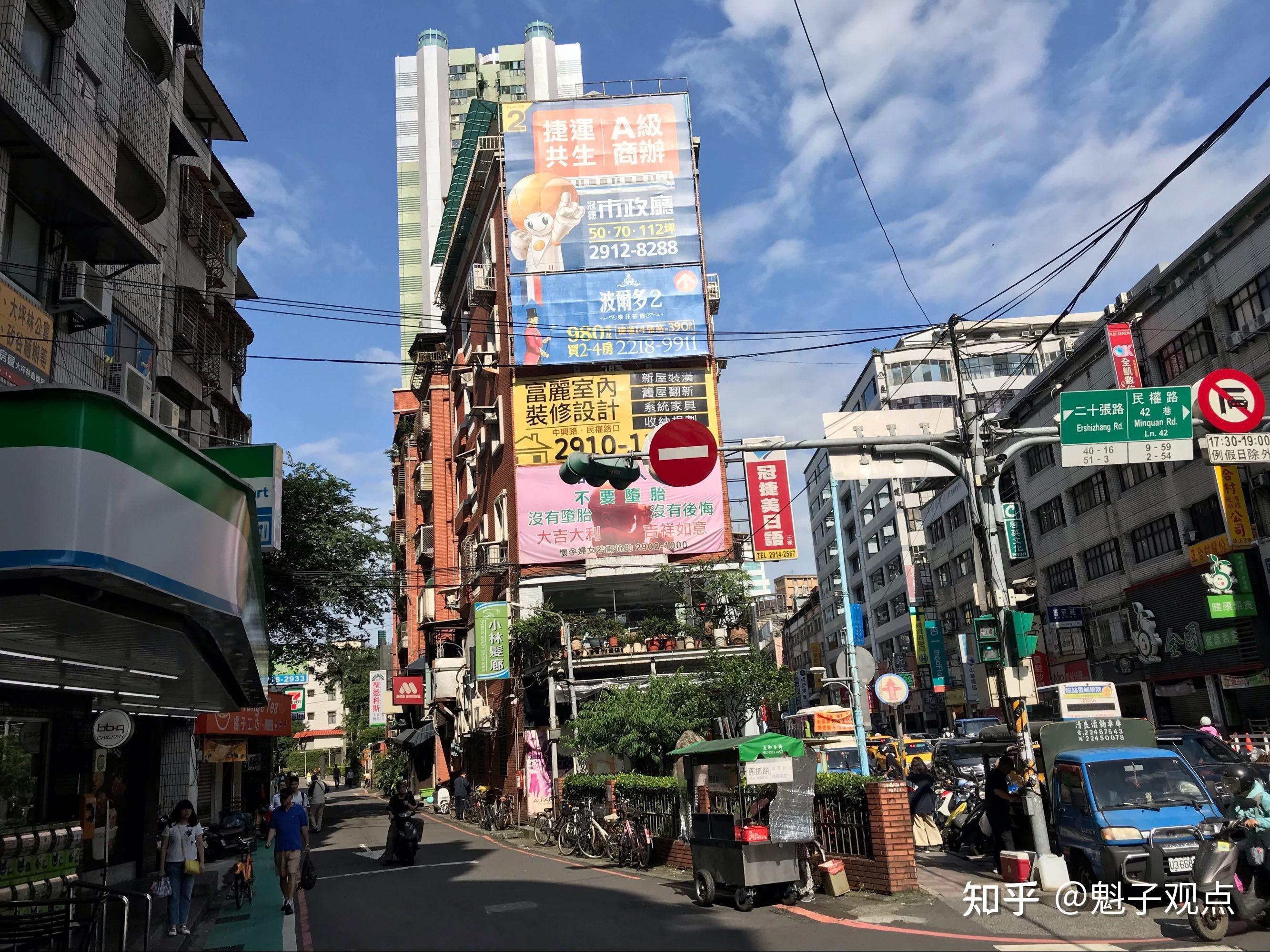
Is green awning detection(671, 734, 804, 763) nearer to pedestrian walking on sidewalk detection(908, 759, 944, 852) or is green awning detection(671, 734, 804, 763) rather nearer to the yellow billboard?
pedestrian walking on sidewalk detection(908, 759, 944, 852)

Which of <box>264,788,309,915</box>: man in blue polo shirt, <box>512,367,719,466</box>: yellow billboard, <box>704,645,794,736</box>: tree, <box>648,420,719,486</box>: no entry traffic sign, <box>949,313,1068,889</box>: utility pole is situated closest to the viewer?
<box>648,420,719,486</box>: no entry traffic sign

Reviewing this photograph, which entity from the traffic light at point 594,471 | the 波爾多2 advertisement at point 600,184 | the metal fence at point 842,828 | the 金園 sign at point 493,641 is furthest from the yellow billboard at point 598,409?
the traffic light at point 594,471

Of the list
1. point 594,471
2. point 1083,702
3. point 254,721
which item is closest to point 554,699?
point 254,721

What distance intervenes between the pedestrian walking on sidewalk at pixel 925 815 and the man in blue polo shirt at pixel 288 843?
10112 millimetres

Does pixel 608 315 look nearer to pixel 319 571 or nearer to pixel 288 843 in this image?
pixel 319 571

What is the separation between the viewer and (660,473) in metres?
11.0

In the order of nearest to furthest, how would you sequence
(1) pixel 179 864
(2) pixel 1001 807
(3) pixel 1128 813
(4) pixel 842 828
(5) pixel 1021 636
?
(3) pixel 1128 813
(5) pixel 1021 636
(1) pixel 179 864
(4) pixel 842 828
(2) pixel 1001 807

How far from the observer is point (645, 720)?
2347cm

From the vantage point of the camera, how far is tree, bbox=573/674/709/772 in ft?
77.4

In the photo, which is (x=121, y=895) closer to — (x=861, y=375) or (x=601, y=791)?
(x=601, y=791)

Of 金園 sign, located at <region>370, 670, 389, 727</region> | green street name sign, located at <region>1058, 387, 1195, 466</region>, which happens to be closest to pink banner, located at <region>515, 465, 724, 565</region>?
green street name sign, located at <region>1058, 387, 1195, 466</region>

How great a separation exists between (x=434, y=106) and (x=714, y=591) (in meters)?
67.1

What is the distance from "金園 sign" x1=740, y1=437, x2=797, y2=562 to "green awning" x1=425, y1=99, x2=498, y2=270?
17449mm

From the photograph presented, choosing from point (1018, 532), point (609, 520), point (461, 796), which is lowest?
point (461, 796)
